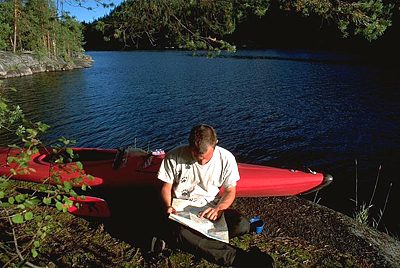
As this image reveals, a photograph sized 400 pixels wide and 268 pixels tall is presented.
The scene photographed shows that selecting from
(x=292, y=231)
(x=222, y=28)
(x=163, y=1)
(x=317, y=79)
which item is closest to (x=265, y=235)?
(x=292, y=231)

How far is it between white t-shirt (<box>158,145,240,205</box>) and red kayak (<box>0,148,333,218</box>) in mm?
1912

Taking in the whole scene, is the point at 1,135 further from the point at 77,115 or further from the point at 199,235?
the point at 199,235

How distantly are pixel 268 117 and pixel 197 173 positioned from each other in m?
16.8

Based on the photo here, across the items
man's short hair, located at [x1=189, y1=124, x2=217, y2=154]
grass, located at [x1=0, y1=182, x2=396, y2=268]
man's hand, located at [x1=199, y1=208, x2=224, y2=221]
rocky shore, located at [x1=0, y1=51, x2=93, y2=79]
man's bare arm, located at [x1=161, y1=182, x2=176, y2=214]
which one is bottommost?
grass, located at [x1=0, y1=182, x2=396, y2=268]

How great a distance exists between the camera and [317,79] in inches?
1348

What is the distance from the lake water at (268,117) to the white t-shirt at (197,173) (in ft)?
13.5

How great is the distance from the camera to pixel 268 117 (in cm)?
2062

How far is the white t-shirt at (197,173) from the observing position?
4.43 metres

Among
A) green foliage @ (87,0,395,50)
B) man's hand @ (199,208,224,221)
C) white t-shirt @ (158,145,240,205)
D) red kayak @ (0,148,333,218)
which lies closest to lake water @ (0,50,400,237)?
red kayak @ (0,148,333,218)

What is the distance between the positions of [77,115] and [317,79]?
947 inches

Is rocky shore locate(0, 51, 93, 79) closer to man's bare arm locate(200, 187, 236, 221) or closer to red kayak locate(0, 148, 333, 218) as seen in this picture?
red kayak locate(0, 148, 333, 218)

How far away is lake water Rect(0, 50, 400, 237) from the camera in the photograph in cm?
1341

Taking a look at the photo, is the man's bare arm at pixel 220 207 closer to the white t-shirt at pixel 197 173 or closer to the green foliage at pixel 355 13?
the white t-shirt at pixel 197 173

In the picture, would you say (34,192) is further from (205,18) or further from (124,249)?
(205,18)
